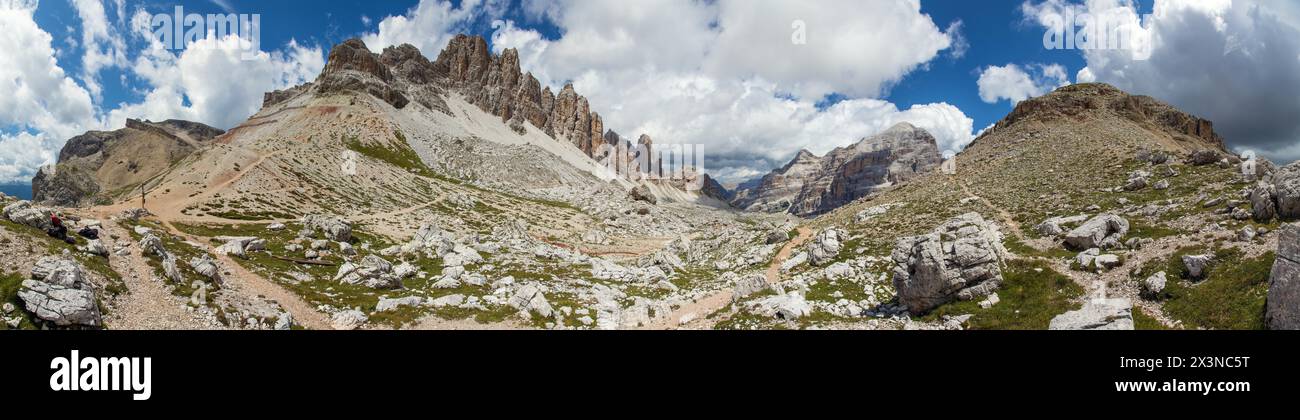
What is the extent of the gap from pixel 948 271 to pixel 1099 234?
12848 millimetres

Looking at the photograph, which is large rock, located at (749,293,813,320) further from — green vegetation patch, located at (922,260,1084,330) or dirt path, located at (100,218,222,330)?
dirt path, located at (100,218,222,330)

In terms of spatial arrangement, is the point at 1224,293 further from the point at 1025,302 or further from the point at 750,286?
the point at 750,286

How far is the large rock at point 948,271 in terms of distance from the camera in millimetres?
23770

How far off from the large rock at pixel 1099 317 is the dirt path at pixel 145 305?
37.3 m

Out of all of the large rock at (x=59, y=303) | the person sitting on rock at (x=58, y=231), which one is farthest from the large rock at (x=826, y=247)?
the person sitting on rock at (x=58, y=231)

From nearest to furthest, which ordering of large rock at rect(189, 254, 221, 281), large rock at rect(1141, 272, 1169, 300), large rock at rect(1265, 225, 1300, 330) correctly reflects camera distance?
large rock at rect(1265, 225, 1300, 330) < large rock at rect(1141, 272, 1169, 300) < large rock at rect(189, 254, 221, 281)

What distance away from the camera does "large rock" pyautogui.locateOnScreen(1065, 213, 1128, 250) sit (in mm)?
27525

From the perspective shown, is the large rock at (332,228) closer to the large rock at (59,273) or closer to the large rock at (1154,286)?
the large rock at (59,273)

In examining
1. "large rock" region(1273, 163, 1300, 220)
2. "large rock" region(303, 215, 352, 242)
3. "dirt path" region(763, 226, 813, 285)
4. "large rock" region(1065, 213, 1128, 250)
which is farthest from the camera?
"large rock" region(303, 215, 352, 242)

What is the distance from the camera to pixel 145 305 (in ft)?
69.7

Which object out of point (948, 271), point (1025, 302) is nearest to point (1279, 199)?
point (1025, 302)

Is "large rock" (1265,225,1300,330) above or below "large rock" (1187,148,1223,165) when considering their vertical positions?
below

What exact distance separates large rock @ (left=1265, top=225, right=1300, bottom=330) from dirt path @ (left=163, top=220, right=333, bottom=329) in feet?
134

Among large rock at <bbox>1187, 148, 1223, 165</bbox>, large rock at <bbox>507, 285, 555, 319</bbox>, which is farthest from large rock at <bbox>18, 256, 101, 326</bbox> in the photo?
Result: large rock at <bbox>1187, 148, 1223, 165</bbox>
